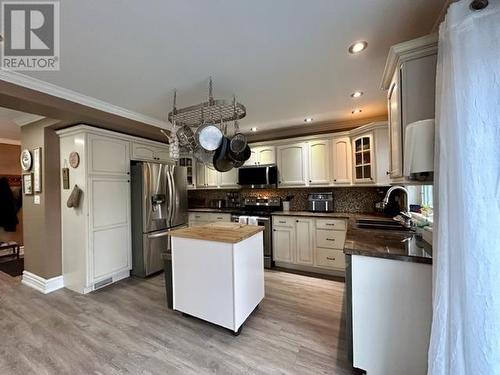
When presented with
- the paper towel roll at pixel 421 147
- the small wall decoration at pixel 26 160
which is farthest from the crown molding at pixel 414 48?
the small wall decoration at pixel 26 160

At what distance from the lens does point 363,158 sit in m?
3.29

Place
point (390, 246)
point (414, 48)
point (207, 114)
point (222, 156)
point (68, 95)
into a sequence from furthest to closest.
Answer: point (207, 114) < point (222, 156) < point (68, 95) < point (390, 246) < point (414, 48)

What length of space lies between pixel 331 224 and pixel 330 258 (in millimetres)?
Answer: 506

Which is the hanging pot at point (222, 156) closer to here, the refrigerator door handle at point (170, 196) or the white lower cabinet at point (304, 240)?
the refrigerator door handle at point (170, 196)

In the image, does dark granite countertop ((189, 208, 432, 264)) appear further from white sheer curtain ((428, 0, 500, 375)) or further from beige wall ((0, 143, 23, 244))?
beige wall ((0, 143, 23, 244))

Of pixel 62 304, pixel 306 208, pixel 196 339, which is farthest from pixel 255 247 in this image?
pixel 62 304

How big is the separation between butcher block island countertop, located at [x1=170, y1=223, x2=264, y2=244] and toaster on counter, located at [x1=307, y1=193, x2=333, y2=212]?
1.71 meters

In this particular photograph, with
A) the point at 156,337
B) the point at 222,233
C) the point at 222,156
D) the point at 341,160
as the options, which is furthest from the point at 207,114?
the point at 156,337

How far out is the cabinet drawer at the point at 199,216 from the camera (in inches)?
169

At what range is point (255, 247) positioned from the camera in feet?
7.72

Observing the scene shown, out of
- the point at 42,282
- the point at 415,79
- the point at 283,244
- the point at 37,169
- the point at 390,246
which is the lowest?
the point at 42,282

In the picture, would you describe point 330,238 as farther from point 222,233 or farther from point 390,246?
point 222,233

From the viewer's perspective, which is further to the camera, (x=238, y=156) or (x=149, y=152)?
(x=149, y=152)

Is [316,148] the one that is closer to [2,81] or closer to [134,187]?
[134,187]
